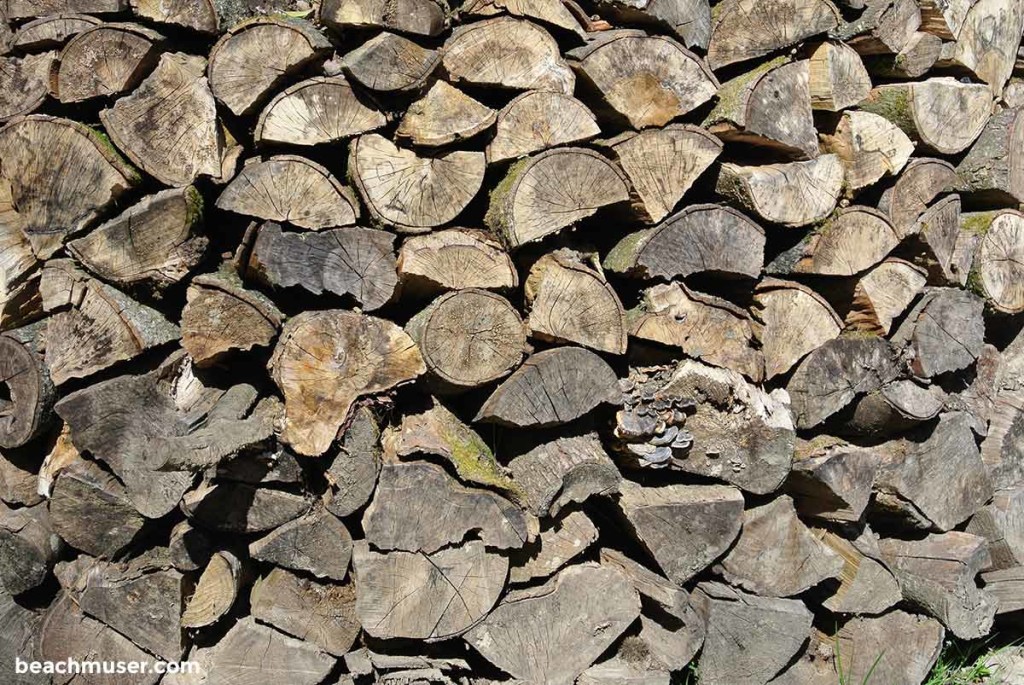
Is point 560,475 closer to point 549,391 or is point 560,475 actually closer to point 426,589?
point 549,391

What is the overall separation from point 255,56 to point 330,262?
2.25ft

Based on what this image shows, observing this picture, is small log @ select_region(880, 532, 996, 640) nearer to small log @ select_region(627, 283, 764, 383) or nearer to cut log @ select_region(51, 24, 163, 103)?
small log @ select_region(627, 283, 764, 383)

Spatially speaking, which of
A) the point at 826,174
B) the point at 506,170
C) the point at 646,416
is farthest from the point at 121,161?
the point at 826,174

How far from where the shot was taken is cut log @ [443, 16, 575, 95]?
2.88 m

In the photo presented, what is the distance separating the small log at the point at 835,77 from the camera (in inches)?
129

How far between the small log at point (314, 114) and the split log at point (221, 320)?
0.49m

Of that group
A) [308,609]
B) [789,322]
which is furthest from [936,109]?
[308,609]

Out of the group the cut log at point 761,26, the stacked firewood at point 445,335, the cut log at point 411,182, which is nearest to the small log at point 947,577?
the stacked firewood at point 445,335

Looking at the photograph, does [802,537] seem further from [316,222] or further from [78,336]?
[78,336]

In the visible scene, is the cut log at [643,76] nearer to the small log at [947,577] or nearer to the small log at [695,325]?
the small log at [695,325]

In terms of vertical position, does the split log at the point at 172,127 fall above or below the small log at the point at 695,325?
above

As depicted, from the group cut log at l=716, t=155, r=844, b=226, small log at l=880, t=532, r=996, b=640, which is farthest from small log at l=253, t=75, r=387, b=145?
small log at l=880, t=532, r=996, b=640

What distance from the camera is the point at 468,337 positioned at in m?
2.81

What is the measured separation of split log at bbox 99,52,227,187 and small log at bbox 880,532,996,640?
3.02m
